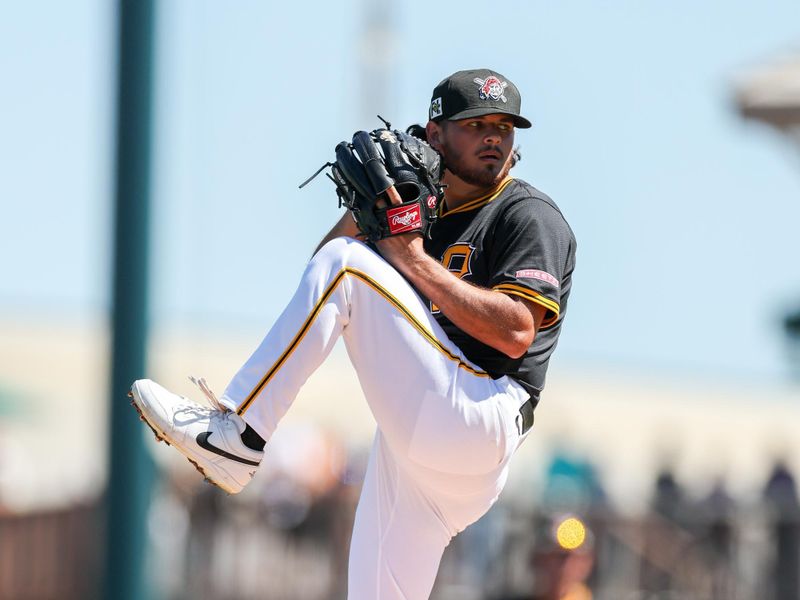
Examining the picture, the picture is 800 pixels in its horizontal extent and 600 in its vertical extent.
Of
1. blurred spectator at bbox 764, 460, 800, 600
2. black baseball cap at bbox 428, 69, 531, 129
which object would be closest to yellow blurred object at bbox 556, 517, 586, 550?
black baseball cap at bbox 428, 69, 531, 129

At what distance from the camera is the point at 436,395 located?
5172 mm

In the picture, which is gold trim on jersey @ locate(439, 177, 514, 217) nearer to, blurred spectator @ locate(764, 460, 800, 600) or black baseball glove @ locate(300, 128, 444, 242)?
black baseball glove @ locate(300, 128, 444, 242)

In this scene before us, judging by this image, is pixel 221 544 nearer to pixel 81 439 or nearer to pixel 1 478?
pixel 1 478

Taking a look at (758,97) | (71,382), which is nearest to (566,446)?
(758,97)

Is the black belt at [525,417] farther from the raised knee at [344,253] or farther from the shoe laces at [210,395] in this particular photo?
the shoe laces at [210,395]

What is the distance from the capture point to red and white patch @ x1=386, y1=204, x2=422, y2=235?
517 cm

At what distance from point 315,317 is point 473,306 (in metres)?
0.48

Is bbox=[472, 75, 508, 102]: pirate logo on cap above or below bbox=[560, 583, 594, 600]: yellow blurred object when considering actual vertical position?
above

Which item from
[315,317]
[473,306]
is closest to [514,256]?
[473,306]

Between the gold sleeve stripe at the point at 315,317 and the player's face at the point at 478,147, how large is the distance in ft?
1.94

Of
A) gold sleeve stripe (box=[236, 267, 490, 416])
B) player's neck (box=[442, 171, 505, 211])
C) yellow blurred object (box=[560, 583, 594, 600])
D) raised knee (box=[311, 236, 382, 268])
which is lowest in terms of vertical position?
yellow blurred object (box=[560, 583, 594, 600])

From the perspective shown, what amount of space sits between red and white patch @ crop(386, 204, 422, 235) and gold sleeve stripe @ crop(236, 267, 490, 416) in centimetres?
20

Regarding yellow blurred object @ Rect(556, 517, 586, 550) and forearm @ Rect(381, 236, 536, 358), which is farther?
yellow blurred object @ Rect(556, 517, 586, 550)

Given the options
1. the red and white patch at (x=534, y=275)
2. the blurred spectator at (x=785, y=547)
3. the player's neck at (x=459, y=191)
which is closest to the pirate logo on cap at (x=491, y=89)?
the player's neck at (x=459, y=191)
